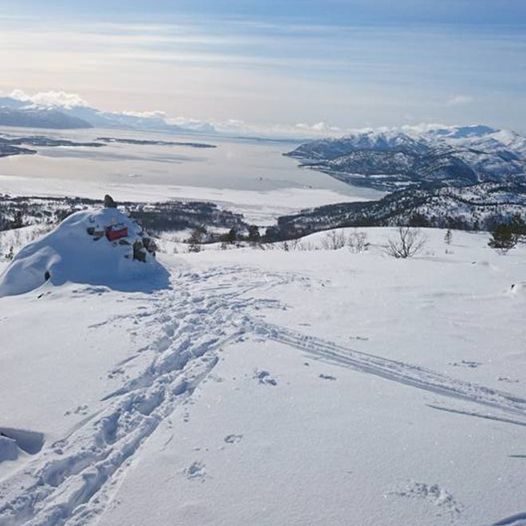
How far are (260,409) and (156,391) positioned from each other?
1633mm

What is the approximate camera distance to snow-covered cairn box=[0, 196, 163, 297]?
1441cm

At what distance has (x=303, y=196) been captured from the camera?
156 metres

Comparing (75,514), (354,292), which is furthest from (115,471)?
(354,292)

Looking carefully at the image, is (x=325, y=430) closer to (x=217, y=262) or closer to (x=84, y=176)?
(x=217, y=262)

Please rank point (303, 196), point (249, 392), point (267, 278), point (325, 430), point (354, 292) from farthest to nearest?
point (303, 196) → point (267, 278) → point (354, 292) → point (249, 392) → point (325, 430)

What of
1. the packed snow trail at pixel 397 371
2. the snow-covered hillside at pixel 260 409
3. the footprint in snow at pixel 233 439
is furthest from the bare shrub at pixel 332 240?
the footprint in snow at pixel 233 439

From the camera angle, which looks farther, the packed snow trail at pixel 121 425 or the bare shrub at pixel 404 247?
the bare shrub at pixel 404 247

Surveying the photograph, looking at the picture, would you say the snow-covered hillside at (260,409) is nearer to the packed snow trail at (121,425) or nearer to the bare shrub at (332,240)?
the packed snow trail at (121,425)

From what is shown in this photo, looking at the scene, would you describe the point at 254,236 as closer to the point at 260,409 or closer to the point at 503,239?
the point at 503,239

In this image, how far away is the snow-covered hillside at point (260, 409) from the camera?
17.1 feet

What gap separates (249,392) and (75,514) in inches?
127

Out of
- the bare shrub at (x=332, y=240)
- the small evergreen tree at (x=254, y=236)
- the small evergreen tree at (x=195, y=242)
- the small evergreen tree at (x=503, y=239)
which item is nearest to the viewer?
the small evergreen tree at (x=503, y=239)

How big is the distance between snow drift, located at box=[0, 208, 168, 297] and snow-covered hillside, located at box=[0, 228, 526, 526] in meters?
1.14

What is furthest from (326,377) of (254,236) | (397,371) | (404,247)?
(254,236)
